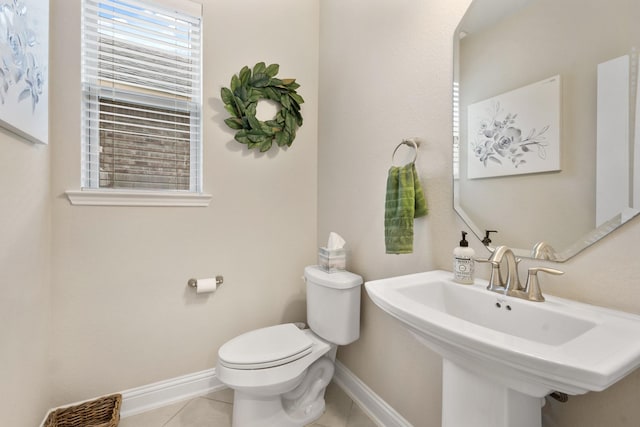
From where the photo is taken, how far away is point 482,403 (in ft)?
2.41

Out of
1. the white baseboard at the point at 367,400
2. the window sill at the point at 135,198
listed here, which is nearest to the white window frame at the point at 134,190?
the window sill at the point at 135,198

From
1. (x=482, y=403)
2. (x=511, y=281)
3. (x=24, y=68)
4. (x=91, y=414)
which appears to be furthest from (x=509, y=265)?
(x=91, y=414)

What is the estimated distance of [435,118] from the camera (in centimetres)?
117

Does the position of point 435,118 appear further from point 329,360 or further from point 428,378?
point 329,360

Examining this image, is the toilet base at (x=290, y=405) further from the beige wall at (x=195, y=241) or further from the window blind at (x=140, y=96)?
the window blind at (x=140, y=96)

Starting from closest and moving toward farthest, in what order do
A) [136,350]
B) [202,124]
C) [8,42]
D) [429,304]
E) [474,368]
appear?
[474,368]
[8,42]
[429,304]
[136,350]
[202,124]

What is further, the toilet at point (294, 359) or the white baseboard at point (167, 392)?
the white baseboard at point (167, 392)

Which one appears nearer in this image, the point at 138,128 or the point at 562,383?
the point at 562,383

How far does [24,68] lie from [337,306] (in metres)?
1.55

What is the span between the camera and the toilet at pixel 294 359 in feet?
4.10

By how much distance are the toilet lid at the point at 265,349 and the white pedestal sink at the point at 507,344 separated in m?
0.67

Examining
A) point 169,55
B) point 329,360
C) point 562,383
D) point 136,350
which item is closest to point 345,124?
point 169,55

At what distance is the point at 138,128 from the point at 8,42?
2.49 ft

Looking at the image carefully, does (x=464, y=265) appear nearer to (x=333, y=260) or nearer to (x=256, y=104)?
(x=333, y=260)
